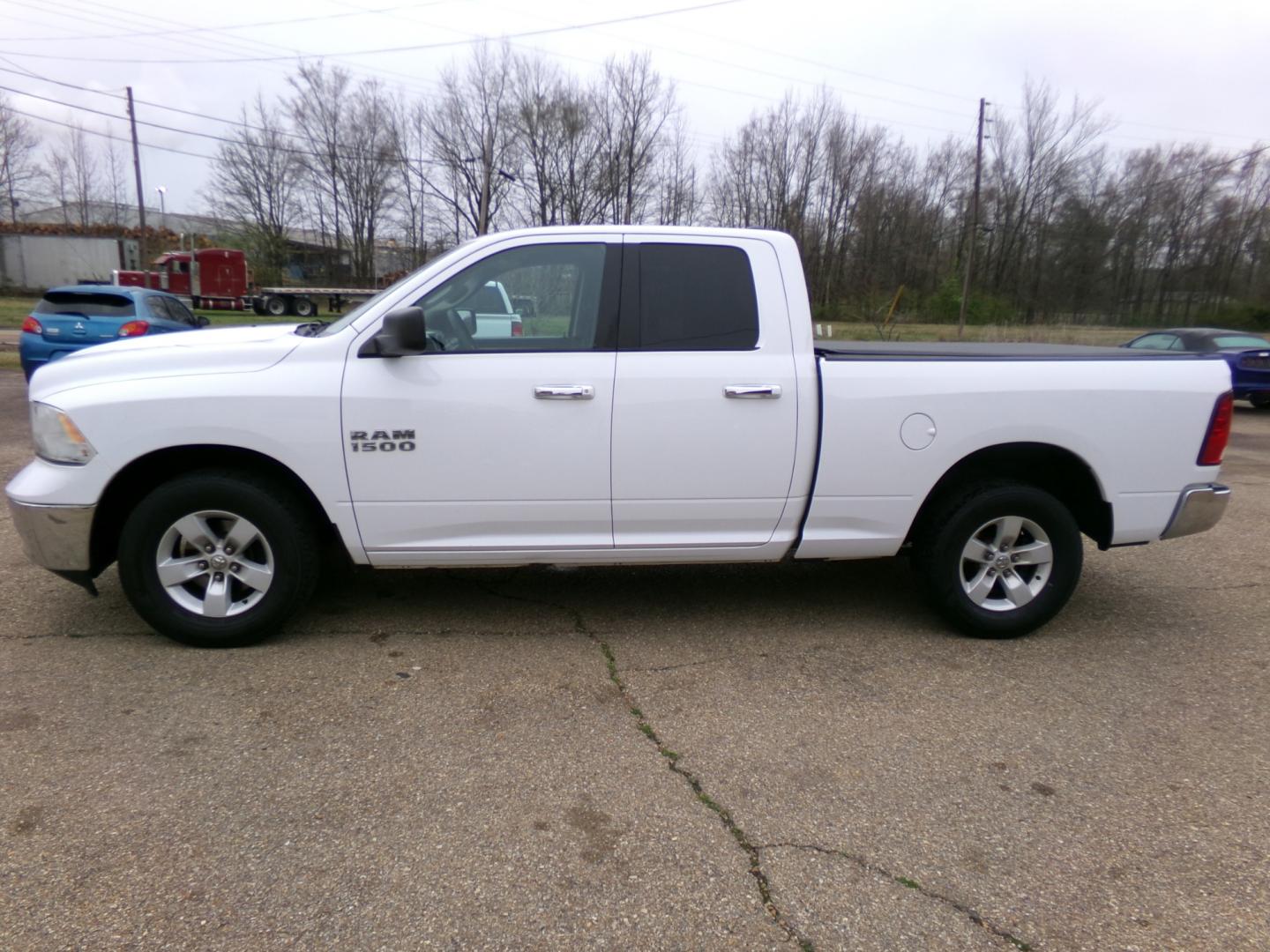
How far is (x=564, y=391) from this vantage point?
3.78 m

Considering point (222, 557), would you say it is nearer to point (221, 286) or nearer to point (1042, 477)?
point (1042, 477)

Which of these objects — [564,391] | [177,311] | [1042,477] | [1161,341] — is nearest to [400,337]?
[564,391]

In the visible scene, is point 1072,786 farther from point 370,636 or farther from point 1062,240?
point 1062,240

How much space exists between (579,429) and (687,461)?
0.53m

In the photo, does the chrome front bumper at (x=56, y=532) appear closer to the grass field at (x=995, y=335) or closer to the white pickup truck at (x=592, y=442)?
the white pickup truck at (x=592, y=442)

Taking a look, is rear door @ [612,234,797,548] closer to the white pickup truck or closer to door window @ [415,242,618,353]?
the white pickup truck

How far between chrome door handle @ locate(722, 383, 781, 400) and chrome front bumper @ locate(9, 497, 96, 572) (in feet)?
9.52

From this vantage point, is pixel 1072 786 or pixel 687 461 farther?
pixel 687 461

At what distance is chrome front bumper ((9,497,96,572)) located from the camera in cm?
368

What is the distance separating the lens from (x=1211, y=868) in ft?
8.31

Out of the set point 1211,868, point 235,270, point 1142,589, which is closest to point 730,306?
point 1211,868

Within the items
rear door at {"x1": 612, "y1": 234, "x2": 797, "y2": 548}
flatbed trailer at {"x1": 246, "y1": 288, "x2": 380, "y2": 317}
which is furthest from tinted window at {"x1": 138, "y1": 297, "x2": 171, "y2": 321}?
flatbed trailer at {"x1": 246, "y1": 288, "x2": 380, "y2": 317}

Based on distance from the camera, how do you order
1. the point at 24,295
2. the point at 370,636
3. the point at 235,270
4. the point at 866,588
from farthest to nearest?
the point at 24,295 → the point at 235,270 → the point at 866,588 → the point at 370,636

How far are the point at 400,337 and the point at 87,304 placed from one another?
11.5 meters
